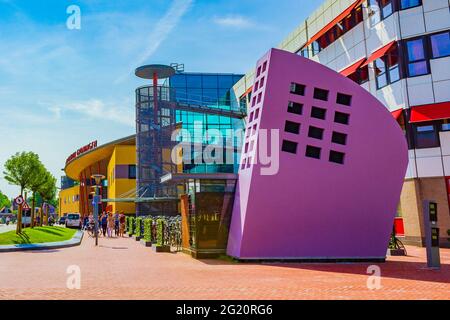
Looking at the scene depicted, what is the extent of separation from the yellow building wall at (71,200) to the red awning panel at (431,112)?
69.5 metres

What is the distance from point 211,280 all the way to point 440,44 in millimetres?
18903

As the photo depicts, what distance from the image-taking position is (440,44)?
2284cm

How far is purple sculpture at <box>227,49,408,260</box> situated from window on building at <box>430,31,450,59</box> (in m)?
9.36

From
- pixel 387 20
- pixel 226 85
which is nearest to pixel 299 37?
pixel 387 20

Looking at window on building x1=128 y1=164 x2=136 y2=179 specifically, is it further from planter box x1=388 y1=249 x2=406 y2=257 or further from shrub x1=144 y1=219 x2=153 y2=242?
planter box x1=388 y1=249 x2=406 y2=257

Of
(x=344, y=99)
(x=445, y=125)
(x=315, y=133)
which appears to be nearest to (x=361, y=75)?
(x=445, y=125)

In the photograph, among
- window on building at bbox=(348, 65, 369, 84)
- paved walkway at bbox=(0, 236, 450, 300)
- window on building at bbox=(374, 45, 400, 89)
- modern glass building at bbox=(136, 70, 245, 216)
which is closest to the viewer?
paved walkway at bbox=(0, 236, 450, 300)

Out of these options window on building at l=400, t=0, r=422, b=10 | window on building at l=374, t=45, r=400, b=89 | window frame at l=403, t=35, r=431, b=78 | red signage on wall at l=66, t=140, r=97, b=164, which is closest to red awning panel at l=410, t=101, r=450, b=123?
window frame at l=403, t=35, r=431, b=78

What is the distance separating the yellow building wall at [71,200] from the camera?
82750 mm

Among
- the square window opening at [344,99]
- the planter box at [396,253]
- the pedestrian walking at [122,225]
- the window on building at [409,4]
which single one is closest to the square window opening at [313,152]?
the square window opening at [344,99]

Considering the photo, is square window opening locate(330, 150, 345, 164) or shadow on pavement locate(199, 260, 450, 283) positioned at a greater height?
square window opening locate(330, 150, 345, 164)

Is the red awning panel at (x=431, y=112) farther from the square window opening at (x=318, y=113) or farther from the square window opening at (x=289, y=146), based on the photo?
the square window opening at (x=289, y=146)

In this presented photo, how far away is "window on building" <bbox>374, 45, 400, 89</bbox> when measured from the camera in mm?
24203
